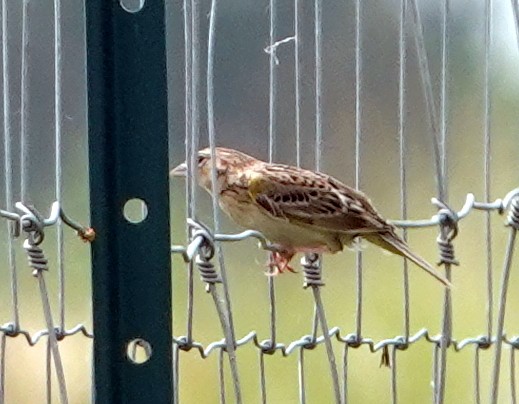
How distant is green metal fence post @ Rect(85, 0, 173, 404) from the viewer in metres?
0.71

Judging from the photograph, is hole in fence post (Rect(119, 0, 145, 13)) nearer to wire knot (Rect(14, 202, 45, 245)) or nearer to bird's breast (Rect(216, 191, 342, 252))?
wire knot (Rect(14, 202, 45, 245))

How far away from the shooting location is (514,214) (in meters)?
0.96

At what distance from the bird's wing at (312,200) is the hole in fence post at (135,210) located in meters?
0.34

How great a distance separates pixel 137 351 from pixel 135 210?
10 cm

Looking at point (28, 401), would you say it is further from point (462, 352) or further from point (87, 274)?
point (462, 352)

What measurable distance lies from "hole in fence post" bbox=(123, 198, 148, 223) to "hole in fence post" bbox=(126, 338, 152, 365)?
8cm

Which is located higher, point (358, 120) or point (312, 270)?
point (358, 120)

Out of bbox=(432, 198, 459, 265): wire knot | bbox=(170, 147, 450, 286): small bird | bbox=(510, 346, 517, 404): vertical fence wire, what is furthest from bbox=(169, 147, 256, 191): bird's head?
bbox=(510, 346, 517, 404): vertical fence wire

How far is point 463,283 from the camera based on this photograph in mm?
1120

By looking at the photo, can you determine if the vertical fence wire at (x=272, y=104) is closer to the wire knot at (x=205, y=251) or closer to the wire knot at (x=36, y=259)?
the wire knot at (x=205, y=251)

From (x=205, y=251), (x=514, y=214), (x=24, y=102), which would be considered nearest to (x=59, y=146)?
(x=24, y=102)

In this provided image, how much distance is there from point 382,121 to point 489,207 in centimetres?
14

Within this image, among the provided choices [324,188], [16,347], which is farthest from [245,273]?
[16,347]

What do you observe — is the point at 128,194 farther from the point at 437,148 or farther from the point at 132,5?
the point at 437,148
